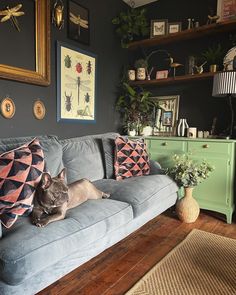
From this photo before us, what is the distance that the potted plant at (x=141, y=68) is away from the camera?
→ 11.1ft

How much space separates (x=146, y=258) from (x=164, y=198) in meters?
0.59

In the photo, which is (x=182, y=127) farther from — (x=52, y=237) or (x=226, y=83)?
(x=52, y=237)

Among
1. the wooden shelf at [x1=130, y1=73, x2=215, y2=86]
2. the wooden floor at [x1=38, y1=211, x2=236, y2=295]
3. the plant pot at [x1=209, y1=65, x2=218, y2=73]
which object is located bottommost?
the wooden floor at [x1=38, y1=211, x2=236, y2=295]

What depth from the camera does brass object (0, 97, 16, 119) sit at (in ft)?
6.87

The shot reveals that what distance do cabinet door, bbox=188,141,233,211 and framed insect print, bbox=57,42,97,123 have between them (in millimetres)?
1295

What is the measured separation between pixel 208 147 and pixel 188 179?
17.6 inches

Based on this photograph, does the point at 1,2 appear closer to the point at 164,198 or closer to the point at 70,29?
the point at 70,29

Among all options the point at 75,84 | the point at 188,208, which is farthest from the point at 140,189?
the point at 75,84

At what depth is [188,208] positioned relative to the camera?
2.60 metres

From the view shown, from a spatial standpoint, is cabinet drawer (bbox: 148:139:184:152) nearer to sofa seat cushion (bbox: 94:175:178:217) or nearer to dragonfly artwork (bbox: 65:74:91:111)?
sofa seat cushion (bbox: 94:175:178:217)

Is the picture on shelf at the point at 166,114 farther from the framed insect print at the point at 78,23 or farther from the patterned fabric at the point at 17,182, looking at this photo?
the patterned fabric at the point at 17,182

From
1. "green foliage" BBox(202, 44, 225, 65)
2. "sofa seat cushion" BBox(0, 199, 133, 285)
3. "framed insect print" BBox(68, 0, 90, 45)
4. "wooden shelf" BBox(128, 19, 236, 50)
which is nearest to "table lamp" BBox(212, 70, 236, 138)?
"green foliage" BBox(202, 44, 225, 65)

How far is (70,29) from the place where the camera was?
2.66 metres

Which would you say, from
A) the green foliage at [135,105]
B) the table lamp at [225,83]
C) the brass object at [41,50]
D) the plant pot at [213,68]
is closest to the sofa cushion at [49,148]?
the brass object at [41,50]
